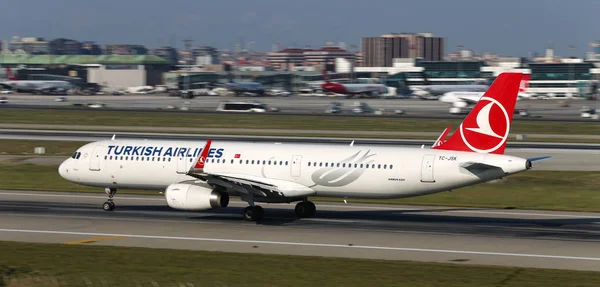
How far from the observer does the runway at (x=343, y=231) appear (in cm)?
3070

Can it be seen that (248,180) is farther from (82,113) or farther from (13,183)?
(82,113)

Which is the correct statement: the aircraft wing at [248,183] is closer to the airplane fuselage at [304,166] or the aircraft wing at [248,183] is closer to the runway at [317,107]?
the airplane fuselage at [304,166]

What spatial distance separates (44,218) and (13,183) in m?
17.2

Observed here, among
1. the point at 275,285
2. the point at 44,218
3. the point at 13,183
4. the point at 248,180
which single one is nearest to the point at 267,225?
the point at 248,180

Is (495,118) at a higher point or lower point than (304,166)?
higher

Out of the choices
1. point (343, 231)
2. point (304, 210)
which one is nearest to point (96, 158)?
point (304, 210)

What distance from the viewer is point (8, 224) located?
3769 cm

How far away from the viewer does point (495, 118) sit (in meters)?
36.3

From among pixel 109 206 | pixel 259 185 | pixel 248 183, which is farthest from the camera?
pixel 109 206

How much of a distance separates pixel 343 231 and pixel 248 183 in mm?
5056

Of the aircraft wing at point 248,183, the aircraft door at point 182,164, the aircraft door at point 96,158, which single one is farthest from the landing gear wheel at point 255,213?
the aircraft door at point 96,158

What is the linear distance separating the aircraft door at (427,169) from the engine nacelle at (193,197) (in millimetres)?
9178

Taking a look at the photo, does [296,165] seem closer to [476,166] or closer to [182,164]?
[182,164]

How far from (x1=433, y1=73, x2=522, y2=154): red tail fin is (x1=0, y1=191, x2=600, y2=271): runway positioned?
12.1ft
